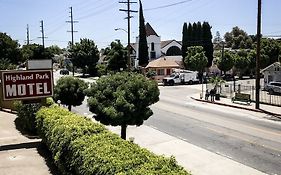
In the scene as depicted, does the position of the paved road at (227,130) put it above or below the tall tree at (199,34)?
below

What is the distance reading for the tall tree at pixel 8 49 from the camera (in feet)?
214

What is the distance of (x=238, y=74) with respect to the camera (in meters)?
67.5

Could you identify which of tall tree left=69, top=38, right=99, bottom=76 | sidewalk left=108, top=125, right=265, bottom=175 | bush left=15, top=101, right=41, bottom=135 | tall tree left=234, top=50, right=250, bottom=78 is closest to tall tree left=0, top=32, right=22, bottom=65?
tall tree left=69, top=38, right=99, bottom=76

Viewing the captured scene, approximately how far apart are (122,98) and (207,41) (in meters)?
57.4

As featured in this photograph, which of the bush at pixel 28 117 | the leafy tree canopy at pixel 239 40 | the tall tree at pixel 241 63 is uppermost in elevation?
the leafy tree canopy at pixel 239 40

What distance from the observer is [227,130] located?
2158cm

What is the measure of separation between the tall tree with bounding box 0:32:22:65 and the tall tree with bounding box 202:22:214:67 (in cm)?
3676

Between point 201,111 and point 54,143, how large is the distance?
19.8m

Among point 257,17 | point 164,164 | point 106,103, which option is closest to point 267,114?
point 257,17

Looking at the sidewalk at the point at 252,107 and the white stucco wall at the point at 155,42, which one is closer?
the sidewalk at the point at 252,107

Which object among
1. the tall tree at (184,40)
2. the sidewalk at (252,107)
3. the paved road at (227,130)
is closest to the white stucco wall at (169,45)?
the tall tree at (184,40)

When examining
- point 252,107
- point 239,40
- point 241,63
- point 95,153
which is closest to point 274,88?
point 252,107

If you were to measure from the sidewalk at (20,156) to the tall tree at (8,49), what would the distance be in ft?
169

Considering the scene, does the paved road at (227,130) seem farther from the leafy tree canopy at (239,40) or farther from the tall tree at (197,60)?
the leafy tree canopy at (239,40)
